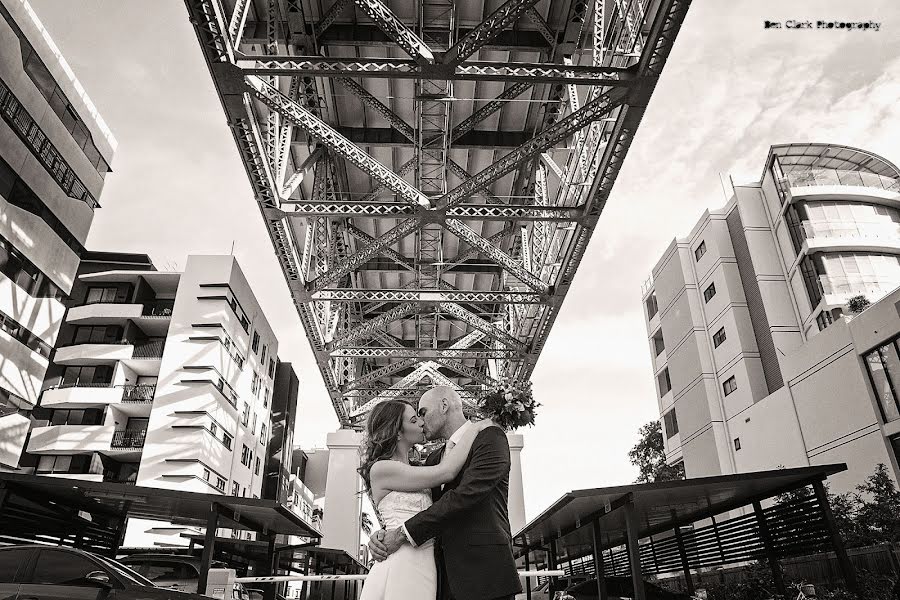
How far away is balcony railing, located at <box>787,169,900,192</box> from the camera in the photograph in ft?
119

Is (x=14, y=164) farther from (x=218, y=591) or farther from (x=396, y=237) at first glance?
(x=218, y=591)

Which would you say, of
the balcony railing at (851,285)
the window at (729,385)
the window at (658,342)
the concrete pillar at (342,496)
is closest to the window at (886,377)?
the balcony railing at (851,285)

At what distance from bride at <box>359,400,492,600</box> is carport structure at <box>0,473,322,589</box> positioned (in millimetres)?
6145

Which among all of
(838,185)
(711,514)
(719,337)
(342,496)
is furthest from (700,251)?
(711,514)

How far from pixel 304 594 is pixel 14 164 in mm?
21172

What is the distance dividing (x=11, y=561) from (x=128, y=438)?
36754 mm

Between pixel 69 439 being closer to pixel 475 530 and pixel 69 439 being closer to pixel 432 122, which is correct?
→ pixel 432 122

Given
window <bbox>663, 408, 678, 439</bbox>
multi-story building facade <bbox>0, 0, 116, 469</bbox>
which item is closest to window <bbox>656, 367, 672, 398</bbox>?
window <bbox>663, 408, 678, 439</bbox>

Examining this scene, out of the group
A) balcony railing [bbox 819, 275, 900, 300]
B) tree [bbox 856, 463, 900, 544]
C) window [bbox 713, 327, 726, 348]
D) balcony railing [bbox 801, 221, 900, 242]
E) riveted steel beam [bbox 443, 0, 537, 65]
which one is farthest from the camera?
window [bbox 713, 327, 726, 348]

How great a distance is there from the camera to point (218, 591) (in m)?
10.4

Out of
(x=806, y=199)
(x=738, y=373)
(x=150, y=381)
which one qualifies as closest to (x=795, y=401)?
(x=738, y=373)

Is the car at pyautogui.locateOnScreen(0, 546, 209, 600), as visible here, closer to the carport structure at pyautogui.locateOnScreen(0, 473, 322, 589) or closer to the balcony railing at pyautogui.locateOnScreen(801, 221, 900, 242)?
the carport structure at pyautogui.locateOnScreen(0, 473, 322, 589)

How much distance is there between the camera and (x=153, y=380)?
41.1 meters

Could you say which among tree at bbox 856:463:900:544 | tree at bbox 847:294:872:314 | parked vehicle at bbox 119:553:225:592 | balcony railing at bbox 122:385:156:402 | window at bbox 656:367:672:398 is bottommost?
parked vehicle at bbox 119:553:225:592
